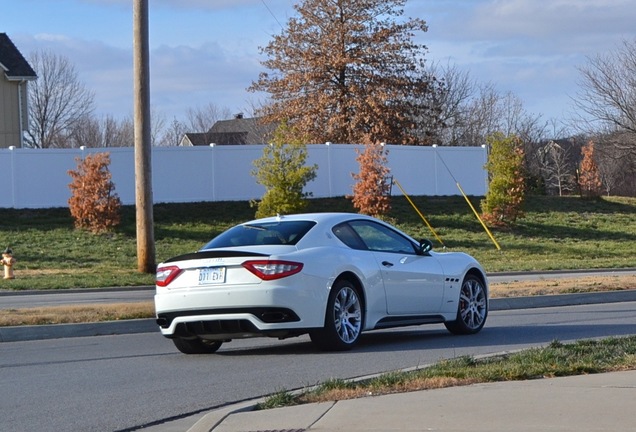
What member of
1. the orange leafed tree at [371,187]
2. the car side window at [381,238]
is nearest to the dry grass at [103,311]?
the car side window at [381,238]

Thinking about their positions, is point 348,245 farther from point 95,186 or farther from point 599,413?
point 95,186

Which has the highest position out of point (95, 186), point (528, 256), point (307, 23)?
point (307, 23)

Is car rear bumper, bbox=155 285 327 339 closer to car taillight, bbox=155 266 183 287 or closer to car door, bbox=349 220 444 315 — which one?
car taillight, bbox=155 266 183 287

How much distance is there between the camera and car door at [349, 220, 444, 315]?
11758 mm

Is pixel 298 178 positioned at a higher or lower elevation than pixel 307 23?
lower

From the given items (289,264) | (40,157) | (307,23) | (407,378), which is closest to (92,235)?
(40,157)

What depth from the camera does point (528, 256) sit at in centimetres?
3509

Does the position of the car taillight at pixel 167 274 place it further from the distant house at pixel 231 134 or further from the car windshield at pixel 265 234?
the distant house at pixel 231 134

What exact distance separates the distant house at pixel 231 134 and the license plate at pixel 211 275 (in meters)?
60.8

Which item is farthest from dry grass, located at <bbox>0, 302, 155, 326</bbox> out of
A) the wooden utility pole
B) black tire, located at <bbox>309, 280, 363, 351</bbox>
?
the wooden utility pole

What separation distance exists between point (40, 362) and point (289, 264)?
285 cm

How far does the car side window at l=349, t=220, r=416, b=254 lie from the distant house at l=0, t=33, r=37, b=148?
113ft

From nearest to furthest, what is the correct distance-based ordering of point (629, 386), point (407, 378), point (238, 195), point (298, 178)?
1. point (629, 386)
2. point (407, 378)
3. point (298, 178)
4. point (238, 195)

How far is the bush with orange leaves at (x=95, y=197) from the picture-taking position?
34.0m
